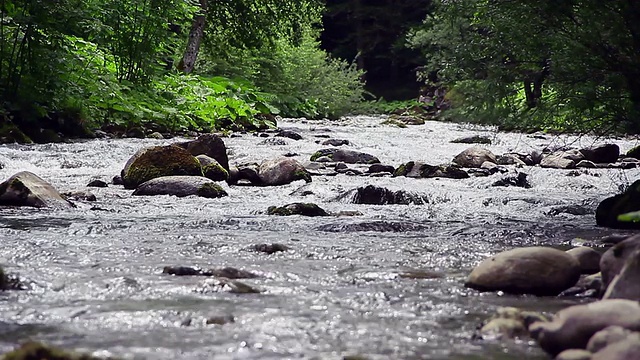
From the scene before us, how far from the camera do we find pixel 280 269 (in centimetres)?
455

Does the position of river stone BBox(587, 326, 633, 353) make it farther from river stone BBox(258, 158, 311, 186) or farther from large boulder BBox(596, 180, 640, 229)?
river stone BBox(258, 158, 311, 186)

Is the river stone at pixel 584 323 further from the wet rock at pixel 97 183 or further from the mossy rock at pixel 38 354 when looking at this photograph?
the wet rock at pixel 97 183

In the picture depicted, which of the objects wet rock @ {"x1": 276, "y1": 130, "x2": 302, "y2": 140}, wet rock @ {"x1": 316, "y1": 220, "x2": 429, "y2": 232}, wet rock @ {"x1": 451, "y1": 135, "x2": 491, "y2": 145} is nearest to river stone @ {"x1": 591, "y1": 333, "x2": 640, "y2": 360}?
wet rock @ {"x1": 316, "y1": 220, "x2": 429, "y2": 232}

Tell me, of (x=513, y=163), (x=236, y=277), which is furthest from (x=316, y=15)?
(x=236, y=277)

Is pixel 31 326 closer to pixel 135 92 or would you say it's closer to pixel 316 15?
pixel 135 92

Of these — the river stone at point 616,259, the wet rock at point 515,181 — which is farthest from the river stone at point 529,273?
the wet rock at point 515,181

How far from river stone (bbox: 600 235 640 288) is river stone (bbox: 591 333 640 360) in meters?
1.17

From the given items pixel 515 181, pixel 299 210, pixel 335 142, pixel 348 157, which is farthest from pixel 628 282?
pixel 335 142

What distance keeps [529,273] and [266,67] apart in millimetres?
23103

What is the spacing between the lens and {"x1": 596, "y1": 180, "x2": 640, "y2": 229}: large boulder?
6383 millimetres

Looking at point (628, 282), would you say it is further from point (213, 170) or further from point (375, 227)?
point (213, 170)

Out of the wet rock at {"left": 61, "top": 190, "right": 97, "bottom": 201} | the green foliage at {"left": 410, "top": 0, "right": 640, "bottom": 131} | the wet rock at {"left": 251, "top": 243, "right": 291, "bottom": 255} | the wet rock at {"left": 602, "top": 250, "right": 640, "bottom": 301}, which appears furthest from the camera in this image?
the wet rock at {"left": 61, "top": 190, "right": 97, "bottom": 201}

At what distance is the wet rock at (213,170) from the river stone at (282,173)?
17.7 inches

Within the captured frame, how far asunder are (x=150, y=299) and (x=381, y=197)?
485 centimetres
